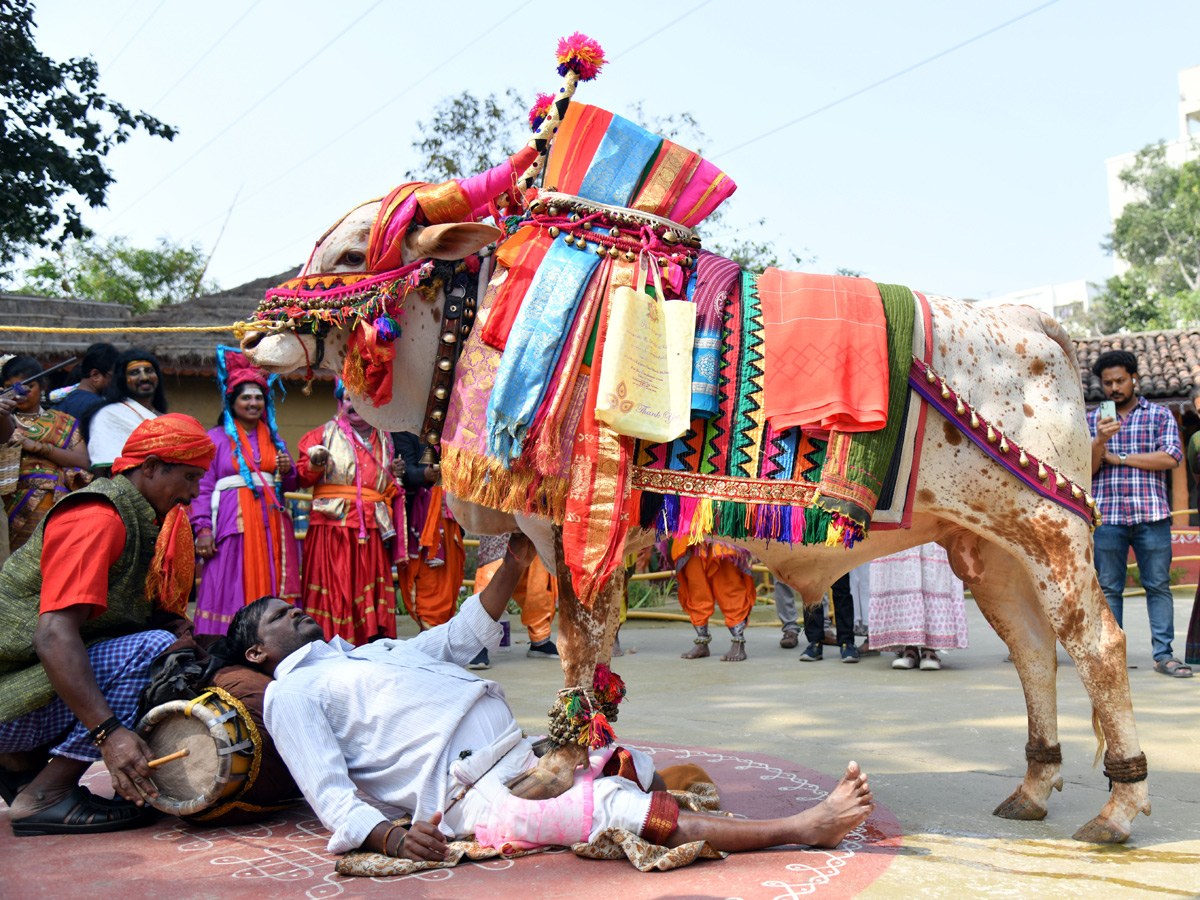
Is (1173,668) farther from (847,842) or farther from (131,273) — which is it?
(131,273)

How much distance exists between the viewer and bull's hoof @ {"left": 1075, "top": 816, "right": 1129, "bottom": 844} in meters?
3.14

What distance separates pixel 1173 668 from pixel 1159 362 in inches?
560

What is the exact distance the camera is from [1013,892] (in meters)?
2.65

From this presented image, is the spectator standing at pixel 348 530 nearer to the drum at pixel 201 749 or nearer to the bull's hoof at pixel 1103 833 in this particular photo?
the drum at pixel 201 749

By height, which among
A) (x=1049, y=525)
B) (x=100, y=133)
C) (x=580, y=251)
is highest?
(x=100, y=133)

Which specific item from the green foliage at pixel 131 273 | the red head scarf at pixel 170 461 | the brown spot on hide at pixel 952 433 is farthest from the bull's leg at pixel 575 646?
the green foliage at pixel 131 273

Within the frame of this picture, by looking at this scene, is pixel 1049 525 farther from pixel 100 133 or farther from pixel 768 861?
pixel 100 133

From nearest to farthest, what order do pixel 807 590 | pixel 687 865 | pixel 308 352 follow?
pixel 687 865
pixel 308 352
pixel 807 590

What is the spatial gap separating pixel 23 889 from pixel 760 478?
2.41m

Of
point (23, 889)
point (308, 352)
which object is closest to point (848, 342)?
point (308, 352)

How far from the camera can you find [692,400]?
3.12 metres

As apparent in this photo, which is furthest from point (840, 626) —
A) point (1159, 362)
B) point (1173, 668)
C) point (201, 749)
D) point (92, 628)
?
point (1159, 362)

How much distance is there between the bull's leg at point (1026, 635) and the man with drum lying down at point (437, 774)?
1.00 metres

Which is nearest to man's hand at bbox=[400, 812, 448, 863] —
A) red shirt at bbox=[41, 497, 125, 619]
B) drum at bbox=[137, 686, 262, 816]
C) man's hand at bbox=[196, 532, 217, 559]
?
drum at bbox=[137, 686, 262, 816]
